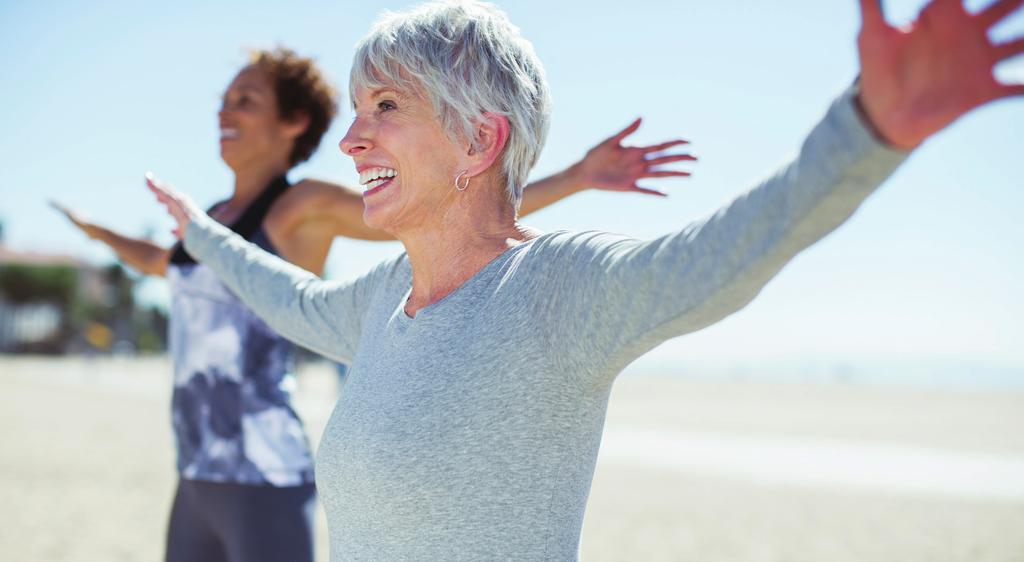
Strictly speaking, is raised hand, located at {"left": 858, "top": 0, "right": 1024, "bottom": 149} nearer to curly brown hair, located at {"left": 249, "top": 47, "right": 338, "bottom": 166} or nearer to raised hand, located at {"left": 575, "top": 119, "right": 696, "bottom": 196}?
raised hand, located at {"left": 575, "top": 119, "right": 696, "bottom": 196}

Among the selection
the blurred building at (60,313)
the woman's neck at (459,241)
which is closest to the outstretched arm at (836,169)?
the woman's neck at (459,241)

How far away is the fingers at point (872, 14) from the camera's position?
0.87 metres

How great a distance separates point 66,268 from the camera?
59938 mm

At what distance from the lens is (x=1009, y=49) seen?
0.81 meters

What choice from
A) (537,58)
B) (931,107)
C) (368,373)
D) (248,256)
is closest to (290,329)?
(248,256)

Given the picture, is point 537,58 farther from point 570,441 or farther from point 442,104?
point 570,441

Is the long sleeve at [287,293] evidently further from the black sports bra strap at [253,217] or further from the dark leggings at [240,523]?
the dark leggings at [240,523]

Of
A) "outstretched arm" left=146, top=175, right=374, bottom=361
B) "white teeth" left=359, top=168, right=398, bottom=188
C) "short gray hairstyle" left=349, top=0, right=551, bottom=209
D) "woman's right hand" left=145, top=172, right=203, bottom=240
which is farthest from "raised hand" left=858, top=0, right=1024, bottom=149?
"woman's right hand" left=145, top=172, right=203, bottom=240

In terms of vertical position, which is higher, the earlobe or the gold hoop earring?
the earlobe

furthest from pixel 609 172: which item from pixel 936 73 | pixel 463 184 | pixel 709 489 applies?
pixel 709 489

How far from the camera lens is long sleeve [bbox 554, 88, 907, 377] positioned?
2.82 ft

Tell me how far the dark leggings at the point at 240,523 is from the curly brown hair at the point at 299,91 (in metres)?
1.14

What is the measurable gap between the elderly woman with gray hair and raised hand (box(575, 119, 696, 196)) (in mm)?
575

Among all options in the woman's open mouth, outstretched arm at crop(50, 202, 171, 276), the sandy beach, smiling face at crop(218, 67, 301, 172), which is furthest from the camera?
the sandy beach
